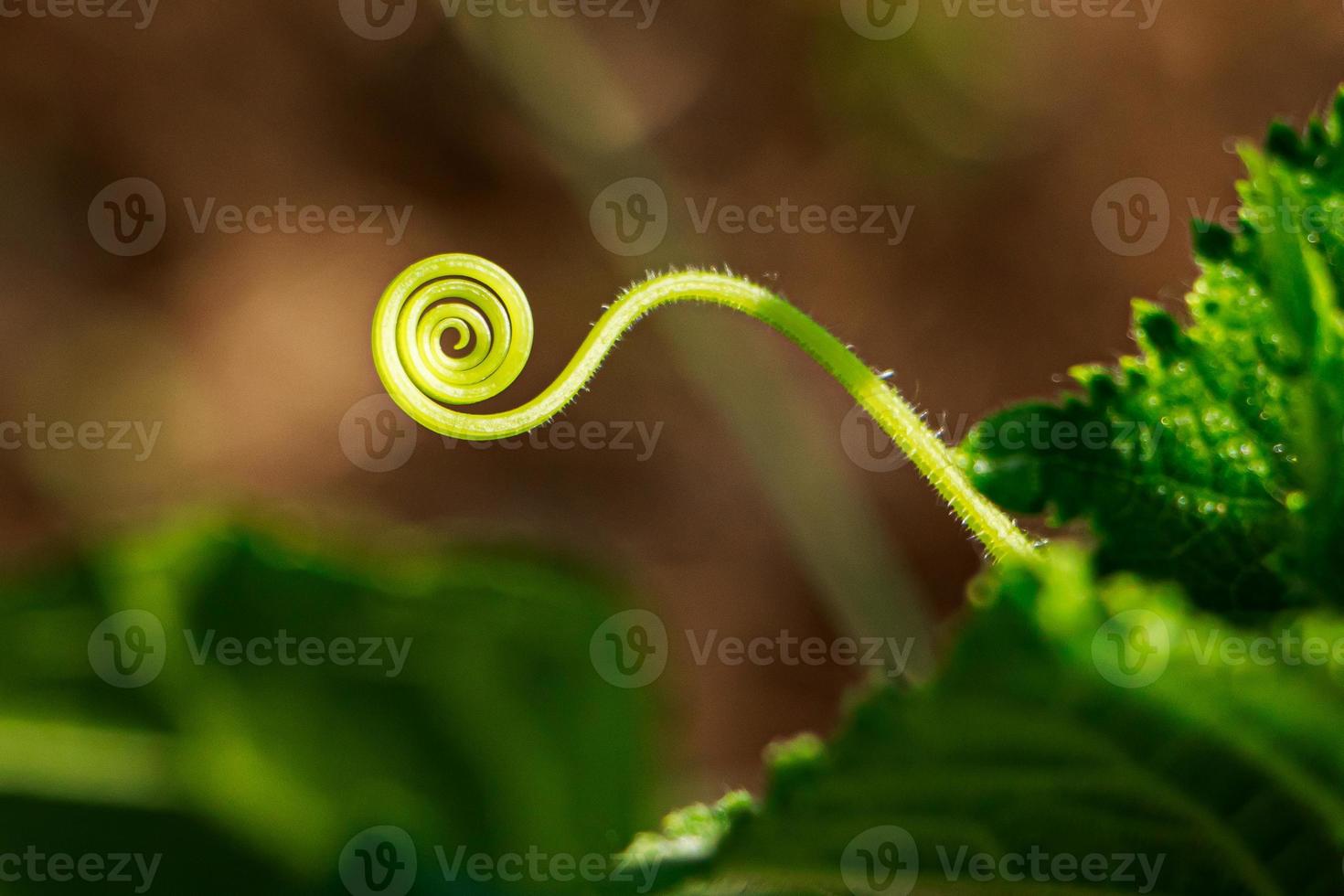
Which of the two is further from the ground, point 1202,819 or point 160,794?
point 160,794

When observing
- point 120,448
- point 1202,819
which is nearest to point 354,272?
point 120,448

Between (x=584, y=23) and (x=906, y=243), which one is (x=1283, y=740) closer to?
(x=906, y=243)
